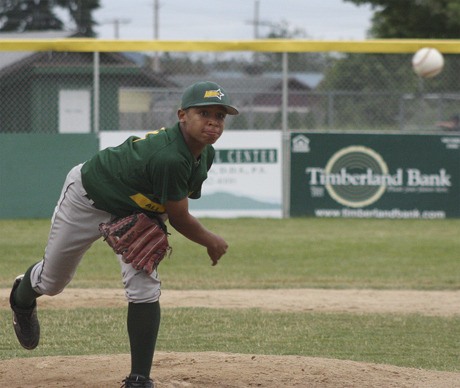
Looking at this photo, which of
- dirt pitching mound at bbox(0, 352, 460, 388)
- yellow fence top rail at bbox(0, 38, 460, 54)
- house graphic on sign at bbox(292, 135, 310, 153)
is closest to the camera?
dirt pitching mound at bbox(0, 352, 460, 388)

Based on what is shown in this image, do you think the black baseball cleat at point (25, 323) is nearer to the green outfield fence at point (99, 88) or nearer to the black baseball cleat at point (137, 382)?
the black baseball cleat at point (137, 382)

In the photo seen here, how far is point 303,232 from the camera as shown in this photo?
13898 mm

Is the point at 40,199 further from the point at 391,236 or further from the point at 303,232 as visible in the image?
the point at 391,236

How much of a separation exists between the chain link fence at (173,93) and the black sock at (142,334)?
9724 millimetres

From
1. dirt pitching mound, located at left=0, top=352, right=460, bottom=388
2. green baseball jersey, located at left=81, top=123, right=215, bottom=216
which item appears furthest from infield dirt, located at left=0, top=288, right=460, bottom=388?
green baseball jersey, located at left=81, top=123, right=215, bottom=216

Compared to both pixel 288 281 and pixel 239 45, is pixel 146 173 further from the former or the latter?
pixel 239 45

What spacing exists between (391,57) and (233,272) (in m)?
11.6

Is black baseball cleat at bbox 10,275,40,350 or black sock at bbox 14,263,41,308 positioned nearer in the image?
black sock at bbox 14,263,41,308

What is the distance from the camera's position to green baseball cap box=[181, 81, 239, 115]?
186 inches

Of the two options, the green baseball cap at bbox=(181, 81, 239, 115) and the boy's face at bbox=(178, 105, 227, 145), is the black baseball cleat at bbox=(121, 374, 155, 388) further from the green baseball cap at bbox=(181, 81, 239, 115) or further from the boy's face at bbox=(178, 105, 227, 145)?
the green baseball cap at bbox=(181, 81, 239, 115)

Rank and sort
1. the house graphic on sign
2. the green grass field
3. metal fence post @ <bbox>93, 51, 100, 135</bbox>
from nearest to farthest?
the green grass field → metal fence post @ <bbox>93, 51, 100, 135</bbox> → the house graphic on sign

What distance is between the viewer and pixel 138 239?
490cm

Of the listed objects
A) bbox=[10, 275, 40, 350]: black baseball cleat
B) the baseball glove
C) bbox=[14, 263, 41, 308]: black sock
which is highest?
the baseball glove

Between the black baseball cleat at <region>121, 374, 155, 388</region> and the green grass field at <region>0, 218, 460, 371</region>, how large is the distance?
66.1 inches
